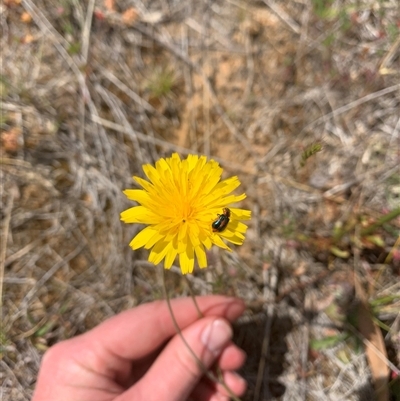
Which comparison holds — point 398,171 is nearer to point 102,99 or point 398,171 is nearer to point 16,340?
point 102,99

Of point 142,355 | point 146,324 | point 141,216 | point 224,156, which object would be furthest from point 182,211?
point 224,156

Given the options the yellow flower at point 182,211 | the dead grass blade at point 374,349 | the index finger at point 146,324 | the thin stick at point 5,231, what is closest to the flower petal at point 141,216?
the yellow flower at point 182,211

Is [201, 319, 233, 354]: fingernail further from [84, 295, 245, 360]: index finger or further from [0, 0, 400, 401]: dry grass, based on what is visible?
[0, 0, 400, 401]: dry grass

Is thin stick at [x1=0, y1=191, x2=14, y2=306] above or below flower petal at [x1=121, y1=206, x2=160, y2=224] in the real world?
below

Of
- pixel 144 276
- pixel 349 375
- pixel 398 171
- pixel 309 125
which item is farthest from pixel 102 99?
pixel 349 375

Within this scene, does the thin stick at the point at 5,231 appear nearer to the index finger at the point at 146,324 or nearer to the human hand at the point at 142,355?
the human hand at the point at 142,355

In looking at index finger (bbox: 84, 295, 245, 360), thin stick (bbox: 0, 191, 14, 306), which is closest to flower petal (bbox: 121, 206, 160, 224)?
index finger (bbox: 84, 295, 245, 360)

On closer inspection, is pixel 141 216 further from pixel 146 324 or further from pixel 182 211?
pixel 146 324
